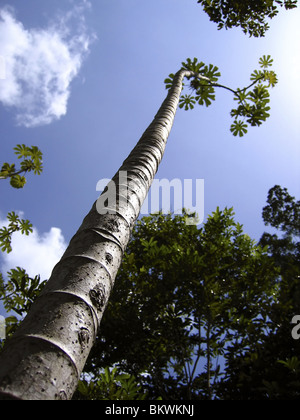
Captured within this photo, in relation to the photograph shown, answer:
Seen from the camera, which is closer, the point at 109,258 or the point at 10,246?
the point at 109,258

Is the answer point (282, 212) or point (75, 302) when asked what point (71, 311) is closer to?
point (75, 302)

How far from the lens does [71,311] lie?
114cm

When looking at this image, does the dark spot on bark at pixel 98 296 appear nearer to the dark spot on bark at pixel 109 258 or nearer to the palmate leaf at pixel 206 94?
the dark spot on bark at pixel 109 258

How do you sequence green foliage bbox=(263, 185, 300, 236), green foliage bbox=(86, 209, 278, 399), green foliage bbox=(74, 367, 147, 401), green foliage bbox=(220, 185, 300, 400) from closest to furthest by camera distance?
green foliage bbox=(74, 367, 147, 401) → green foliage bbox=(220, 185, 300, 400) → green foliage bbox=(86, 209, 278, 399) → green foliage bbox=(263, 185, 300, 236)

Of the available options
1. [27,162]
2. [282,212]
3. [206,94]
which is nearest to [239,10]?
[206,94]

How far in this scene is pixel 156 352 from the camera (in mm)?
5664

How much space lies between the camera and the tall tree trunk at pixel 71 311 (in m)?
0.90

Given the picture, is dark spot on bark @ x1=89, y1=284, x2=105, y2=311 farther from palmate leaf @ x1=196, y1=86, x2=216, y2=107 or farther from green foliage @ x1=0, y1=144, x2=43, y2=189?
palmate leaf @ x1=196, y1=86, x2=216, y2=107

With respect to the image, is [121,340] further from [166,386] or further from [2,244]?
[2,244]

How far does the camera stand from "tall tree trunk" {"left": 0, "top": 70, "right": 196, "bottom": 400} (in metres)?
0.90

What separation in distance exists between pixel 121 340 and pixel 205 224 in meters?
3.18

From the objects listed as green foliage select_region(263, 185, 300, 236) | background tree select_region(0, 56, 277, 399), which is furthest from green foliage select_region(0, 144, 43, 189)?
green foliage select_region(263, 185, 300, 236)

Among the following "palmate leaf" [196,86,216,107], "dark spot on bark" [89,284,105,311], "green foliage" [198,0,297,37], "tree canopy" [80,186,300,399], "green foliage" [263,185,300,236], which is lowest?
"dark spot on bark" [89,284,105,311]

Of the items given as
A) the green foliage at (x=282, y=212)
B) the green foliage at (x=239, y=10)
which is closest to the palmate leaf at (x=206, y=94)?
the green foliage at (x=239, y=10)
